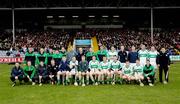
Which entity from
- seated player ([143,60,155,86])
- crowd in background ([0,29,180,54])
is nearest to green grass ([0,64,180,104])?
seated player ([143,60,155,86])

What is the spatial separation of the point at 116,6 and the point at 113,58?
26.4 m

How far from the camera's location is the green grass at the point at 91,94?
46.7 feet

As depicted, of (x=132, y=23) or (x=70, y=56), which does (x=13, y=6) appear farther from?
(x=70, y=56)

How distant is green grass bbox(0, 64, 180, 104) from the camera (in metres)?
14.2

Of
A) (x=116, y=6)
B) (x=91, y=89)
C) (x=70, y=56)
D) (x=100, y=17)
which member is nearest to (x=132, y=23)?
(x=100, y=17)

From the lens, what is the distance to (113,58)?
63.3 feet

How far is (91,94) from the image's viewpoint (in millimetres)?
15719

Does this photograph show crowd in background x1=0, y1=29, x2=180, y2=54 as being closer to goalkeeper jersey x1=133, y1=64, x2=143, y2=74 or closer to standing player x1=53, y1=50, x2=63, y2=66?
standing player x1=53, y1=50, x2=63, y2=66

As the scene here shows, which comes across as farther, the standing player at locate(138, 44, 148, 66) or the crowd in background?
the crowd in background

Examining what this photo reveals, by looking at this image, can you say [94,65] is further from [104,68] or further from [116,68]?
[116,68]
